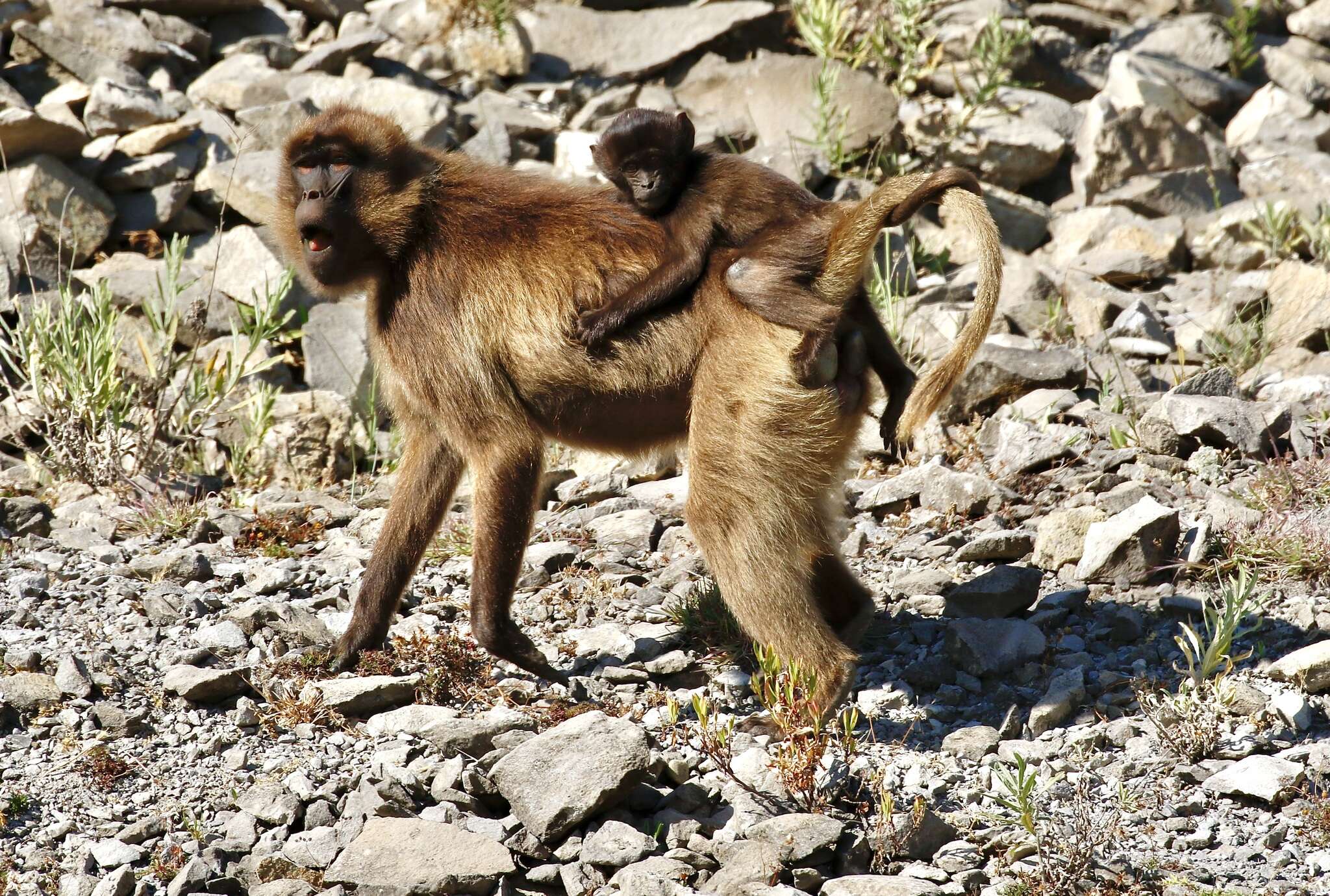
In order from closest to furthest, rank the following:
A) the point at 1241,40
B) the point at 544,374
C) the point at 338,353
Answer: the point at 544,374
the point at 338,353
the point at 1241,40

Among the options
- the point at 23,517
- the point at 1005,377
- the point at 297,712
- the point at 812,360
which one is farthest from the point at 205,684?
the point at 1005,377

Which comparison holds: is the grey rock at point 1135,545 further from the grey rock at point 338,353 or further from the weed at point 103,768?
the grey rock at point 338,353

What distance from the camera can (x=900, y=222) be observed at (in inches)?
185

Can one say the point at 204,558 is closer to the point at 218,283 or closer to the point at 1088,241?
the point at 218,283

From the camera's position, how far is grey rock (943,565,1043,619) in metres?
5.39

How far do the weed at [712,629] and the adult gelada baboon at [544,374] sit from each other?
371 mm

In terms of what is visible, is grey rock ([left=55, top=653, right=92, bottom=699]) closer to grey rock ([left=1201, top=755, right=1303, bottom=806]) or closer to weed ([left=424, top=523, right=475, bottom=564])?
weed ([left=424, top=523, right=475, bottom=564])

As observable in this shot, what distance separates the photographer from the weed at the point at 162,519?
20.8 ft

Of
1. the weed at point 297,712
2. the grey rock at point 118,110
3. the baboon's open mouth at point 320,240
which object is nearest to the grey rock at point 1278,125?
the baboon's open mouth at point 320,240

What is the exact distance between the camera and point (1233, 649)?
4984 millimetres

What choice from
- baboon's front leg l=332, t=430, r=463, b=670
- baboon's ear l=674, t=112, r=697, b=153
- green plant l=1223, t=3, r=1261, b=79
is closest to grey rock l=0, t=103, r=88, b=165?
baboon's front leg l=332, t=430, r=463, b=670

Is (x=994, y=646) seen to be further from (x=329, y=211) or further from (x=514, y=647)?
(x=329, y=211)

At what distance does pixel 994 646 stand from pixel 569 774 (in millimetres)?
1862

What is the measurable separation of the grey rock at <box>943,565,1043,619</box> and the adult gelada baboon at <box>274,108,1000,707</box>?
1.50ft
